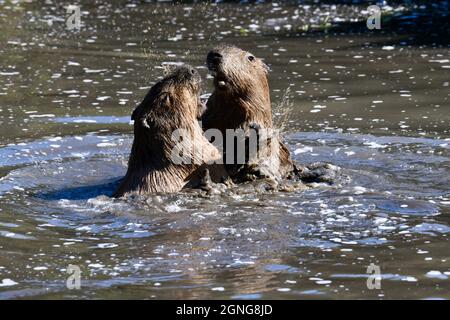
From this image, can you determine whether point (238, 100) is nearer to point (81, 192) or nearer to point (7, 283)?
point (81, 192)

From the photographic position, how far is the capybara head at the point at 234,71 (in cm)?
799

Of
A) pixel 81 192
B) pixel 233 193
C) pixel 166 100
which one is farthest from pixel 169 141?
pixel 81 192

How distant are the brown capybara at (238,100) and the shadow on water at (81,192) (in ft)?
3.48

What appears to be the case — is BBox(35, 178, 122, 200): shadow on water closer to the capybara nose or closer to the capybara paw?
the capybara nose

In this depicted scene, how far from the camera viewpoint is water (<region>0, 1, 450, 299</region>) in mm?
6363

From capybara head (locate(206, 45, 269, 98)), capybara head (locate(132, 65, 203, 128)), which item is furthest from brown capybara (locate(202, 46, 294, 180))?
capybara head (locate(132, 65, 203, 128))

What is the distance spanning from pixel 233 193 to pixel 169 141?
2.16 ft

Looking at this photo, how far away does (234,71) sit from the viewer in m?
8.03

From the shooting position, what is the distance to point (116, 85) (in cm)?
1294

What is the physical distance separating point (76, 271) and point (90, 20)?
11825mm

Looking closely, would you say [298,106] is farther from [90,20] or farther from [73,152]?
[90,20]

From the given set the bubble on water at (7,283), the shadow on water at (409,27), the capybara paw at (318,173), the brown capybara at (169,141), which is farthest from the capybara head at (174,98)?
the shadow on water at (409,27)

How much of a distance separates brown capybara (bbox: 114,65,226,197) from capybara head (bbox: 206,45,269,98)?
0.67 ft

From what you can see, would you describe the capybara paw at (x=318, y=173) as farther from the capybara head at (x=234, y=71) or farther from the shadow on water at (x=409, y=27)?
the shadow on water at (x=409, y=27)
